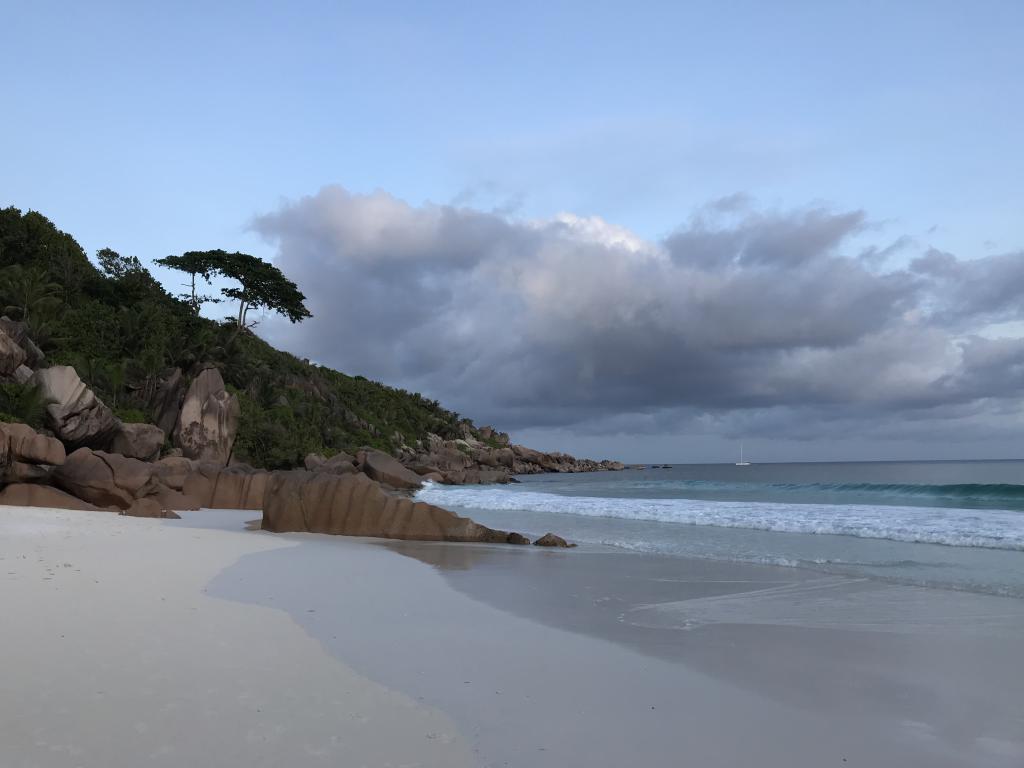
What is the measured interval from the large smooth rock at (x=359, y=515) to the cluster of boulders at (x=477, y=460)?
3153 cm

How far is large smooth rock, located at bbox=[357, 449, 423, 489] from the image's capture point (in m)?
36.1

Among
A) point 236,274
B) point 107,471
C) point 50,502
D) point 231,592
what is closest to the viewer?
point 231,592

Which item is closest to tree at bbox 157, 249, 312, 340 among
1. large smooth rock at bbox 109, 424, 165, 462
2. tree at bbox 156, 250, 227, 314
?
tree at bbox 156, 250, 227, 314

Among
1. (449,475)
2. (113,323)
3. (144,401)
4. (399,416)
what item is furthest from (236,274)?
(399,416)

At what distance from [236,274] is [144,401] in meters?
18.6

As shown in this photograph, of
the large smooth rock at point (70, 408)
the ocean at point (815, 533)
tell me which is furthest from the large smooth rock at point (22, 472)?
the ocean at point (815, 533)

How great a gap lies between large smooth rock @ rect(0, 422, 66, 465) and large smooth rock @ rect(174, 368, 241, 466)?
14.7 meters

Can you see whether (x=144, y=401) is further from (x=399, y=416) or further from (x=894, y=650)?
(x=399, y=416)

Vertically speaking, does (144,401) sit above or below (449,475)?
above

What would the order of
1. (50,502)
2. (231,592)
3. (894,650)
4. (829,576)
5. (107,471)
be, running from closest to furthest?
(894,650), (231,592), (829,576), (50,502), (107,471)

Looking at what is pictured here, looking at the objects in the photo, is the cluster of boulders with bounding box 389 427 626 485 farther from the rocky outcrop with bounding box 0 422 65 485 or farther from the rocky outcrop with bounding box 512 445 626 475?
the rocky outcrop with bounding box 0 422 65 485

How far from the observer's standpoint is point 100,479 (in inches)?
669

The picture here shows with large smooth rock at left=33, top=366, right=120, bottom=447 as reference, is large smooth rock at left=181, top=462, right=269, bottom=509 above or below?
below

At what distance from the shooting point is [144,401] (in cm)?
3297
